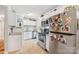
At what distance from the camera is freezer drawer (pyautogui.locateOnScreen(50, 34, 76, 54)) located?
6.35 ft

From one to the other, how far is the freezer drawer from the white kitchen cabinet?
0.50m

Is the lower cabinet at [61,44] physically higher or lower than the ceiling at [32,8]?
lower

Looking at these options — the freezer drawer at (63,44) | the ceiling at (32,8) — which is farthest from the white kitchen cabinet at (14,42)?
the freezer drawer at (63,44)

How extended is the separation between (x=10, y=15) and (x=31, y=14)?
1.03 ft

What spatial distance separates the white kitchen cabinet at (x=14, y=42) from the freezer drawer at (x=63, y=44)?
495mm

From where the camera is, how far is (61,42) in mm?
1995

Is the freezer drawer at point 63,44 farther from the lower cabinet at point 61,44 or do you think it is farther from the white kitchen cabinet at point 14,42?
the white kitchen cabinet at point 14,42

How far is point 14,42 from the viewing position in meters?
1.98

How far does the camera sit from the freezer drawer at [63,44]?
194 cm

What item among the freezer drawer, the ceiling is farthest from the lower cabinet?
the ceiling

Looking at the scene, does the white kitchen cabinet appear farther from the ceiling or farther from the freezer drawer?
the freezer drawer
